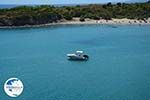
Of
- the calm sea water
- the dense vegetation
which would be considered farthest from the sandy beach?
the calm sea water

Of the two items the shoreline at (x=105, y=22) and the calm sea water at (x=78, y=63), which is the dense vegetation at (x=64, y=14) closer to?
the shoreline at (x=105, y=22)

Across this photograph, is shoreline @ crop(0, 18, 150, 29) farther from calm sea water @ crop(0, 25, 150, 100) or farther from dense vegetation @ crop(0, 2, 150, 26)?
calm sea water @ crop(0, 25, 150, 100)

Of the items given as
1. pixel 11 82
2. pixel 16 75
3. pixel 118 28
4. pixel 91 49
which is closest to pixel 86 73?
pixel 16 75

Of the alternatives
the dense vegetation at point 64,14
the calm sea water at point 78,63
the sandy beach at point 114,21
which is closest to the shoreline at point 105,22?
the sandy beach at point 114,21

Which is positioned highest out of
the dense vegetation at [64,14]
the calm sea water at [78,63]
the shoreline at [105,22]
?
the calm sea water at [78,63]

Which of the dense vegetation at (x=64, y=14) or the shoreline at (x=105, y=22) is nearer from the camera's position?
the dense vegetation at (x=64, y=14)

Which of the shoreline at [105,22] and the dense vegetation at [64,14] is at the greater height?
the dense vegetation at [64,14]

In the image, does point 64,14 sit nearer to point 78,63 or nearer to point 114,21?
point 114,21
